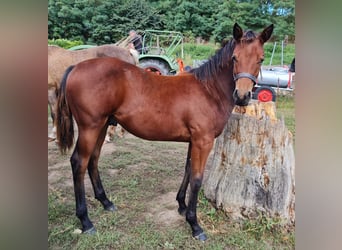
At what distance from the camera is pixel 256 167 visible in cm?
180

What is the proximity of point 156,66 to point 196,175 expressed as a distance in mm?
765

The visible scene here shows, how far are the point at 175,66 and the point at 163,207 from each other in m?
0.93

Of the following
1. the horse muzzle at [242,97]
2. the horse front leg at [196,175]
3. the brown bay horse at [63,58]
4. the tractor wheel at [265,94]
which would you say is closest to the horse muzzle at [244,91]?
the horse muzzle at [242,97]

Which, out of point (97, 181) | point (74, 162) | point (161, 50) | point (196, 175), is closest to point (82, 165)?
point (74, 162)

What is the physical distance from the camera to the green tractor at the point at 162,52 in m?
1.84

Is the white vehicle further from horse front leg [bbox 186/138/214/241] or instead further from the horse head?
horse front leg [bbox 186/138/214/241]

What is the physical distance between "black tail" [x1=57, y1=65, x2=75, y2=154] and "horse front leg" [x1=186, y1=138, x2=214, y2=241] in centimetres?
71

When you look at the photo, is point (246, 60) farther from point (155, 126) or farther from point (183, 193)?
point (183, 193)

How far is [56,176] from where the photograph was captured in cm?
172

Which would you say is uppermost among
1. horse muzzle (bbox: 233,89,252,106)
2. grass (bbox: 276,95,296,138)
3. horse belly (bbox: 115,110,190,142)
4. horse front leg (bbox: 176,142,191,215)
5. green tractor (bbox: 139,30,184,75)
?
green tractor (bbox: 139,30,184,75)

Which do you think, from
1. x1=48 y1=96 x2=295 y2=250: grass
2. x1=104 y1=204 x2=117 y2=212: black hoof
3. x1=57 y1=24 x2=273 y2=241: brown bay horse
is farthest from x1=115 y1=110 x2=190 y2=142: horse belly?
x1=104 y1=204 x2=117 y2=212: black hoof

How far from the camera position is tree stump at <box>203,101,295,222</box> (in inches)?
68.5
